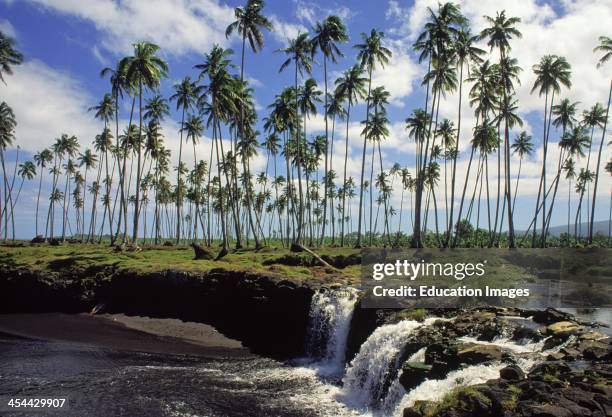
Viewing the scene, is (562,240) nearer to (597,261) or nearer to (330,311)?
(597,261)

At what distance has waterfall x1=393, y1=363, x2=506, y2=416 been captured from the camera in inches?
513

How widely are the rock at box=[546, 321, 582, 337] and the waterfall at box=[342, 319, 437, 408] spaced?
5036mm

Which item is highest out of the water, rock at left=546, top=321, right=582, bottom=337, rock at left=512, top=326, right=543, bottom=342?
rock at left=546, top=321, right=582, bottom=337

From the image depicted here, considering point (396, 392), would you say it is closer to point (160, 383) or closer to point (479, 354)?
point (479, 354)

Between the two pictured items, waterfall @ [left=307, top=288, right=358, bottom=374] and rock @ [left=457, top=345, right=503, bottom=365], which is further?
waterfall @ [left=307, top=288, right=358, bottom=374]

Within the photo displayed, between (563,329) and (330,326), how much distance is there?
1269 centimetres

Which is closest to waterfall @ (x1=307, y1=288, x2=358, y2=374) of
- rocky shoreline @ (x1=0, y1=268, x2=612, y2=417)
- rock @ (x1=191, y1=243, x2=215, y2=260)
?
rocky shoreline @ (x1=0, y1=268, x2=612, y2=417)

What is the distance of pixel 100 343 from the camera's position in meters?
27.5

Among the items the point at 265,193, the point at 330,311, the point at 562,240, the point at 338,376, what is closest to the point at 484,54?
the point at 330,311

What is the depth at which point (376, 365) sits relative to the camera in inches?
725

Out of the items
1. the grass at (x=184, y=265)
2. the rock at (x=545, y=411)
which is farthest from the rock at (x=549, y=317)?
the grass at (x=184, y=265)

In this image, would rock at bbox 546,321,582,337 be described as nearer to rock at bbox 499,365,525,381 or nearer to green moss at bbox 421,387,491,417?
rock at bbox 499,365,525,381

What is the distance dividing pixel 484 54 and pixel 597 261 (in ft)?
97.6

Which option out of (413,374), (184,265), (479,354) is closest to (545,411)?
(479,354)
